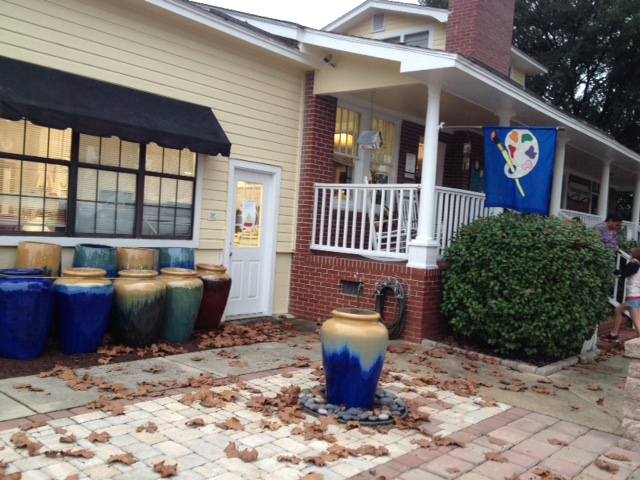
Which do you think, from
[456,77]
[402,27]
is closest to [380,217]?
[456,77]

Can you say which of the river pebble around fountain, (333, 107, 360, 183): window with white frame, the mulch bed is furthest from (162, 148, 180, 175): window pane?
the river pebble around fountain

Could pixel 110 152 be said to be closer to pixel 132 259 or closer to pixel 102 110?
pixel 102 110

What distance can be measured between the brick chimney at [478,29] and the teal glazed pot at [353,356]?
23.8ft

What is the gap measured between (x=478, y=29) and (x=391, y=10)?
5022mm

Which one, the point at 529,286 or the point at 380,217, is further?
the point at 380,217

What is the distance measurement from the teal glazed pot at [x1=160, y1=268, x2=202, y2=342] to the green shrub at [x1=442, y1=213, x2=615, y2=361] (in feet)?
10.9

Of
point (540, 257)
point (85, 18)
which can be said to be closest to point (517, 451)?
point (540, 257)

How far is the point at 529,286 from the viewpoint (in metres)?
6.68

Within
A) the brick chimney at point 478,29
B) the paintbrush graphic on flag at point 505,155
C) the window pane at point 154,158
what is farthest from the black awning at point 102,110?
the brick chimney at point 478,29

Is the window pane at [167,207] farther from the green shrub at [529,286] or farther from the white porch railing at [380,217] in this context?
the green shrub at [529,286]

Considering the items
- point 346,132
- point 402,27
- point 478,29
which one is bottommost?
point 346,132

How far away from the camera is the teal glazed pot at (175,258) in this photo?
711cm

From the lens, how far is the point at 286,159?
890 centimetres

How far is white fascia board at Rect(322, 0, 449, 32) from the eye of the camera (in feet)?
44.9
